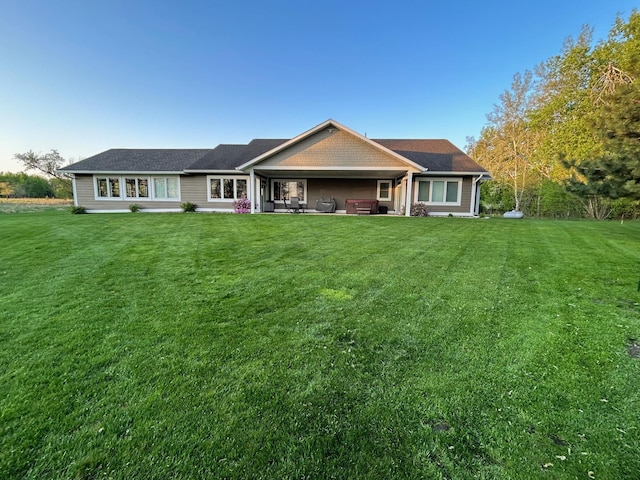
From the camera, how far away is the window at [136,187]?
16828 millimetres

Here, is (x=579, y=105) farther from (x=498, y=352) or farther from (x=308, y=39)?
(x=498, y=352)

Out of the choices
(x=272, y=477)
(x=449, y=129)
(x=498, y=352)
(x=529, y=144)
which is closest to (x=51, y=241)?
(x=272, y=477)

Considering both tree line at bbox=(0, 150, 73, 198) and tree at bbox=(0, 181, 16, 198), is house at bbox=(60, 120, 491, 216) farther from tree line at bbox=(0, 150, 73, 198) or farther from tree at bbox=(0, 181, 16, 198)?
tree at bbox=(0, 181, 16, 198)

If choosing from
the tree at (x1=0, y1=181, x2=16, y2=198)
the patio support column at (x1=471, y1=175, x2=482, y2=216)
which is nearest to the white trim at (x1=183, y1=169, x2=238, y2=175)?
the patio support column at (x1=471, y1=175, x2=482, y2=216)

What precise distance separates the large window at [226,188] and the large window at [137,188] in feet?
6.52

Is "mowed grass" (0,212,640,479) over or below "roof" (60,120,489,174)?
below

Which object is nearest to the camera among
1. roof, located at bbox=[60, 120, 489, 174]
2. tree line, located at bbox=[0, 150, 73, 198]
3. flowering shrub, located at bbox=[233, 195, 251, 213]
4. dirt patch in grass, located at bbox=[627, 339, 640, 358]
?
dirt patch in grass, located at bbox=[627, 339, 640, 358]

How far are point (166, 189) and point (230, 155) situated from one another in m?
4.09

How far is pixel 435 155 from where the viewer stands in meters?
17.0

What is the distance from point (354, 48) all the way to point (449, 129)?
13494 mm

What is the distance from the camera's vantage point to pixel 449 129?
26.1m

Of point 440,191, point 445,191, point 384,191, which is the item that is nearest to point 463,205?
point 445,191

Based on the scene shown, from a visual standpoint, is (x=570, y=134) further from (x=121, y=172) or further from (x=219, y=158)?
(x=121, y=172)

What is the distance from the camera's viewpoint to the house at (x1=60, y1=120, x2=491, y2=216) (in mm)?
14445
